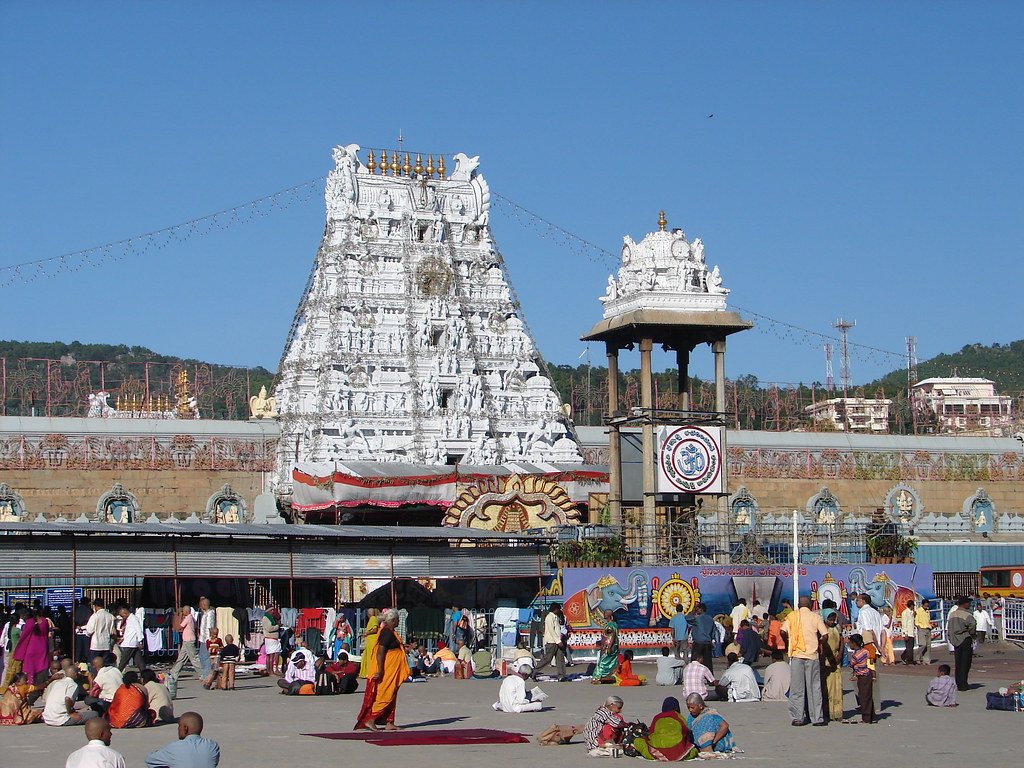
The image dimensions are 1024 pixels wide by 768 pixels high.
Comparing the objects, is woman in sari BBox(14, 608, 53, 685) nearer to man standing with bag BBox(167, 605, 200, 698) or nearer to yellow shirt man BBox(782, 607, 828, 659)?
man standing with bag BBox(167, 605, 200, 698)

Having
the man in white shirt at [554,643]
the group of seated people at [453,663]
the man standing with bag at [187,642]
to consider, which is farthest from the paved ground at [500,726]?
the group of seated people at [453,663]

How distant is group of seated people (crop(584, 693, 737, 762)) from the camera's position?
18297 mm

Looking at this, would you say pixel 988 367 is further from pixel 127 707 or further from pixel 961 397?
pixel 127 707

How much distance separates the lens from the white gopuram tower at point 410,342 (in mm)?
57406

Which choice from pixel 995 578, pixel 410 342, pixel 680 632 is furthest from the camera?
pixel 410 342

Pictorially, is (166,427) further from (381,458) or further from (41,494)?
(381,458)

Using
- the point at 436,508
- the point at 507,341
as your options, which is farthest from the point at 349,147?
the point at 436,508

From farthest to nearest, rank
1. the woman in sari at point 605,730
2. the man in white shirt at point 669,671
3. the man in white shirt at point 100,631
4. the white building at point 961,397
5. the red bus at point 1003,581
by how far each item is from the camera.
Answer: the white building at point 961,397, the red bus at point 1003,581, the man in white shirt at point 669,671, the man in white shirt at point 100,631, the woman in sari at point 605,730

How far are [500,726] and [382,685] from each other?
1.90 m

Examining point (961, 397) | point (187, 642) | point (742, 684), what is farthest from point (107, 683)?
point (961, 397)

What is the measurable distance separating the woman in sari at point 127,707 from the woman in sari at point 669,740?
6684 mm

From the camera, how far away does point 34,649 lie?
83.8 feet

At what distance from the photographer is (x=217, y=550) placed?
32.6m

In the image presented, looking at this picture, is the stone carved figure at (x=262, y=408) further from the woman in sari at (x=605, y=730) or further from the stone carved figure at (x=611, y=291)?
the woman in sari at (x=605, y=730)
